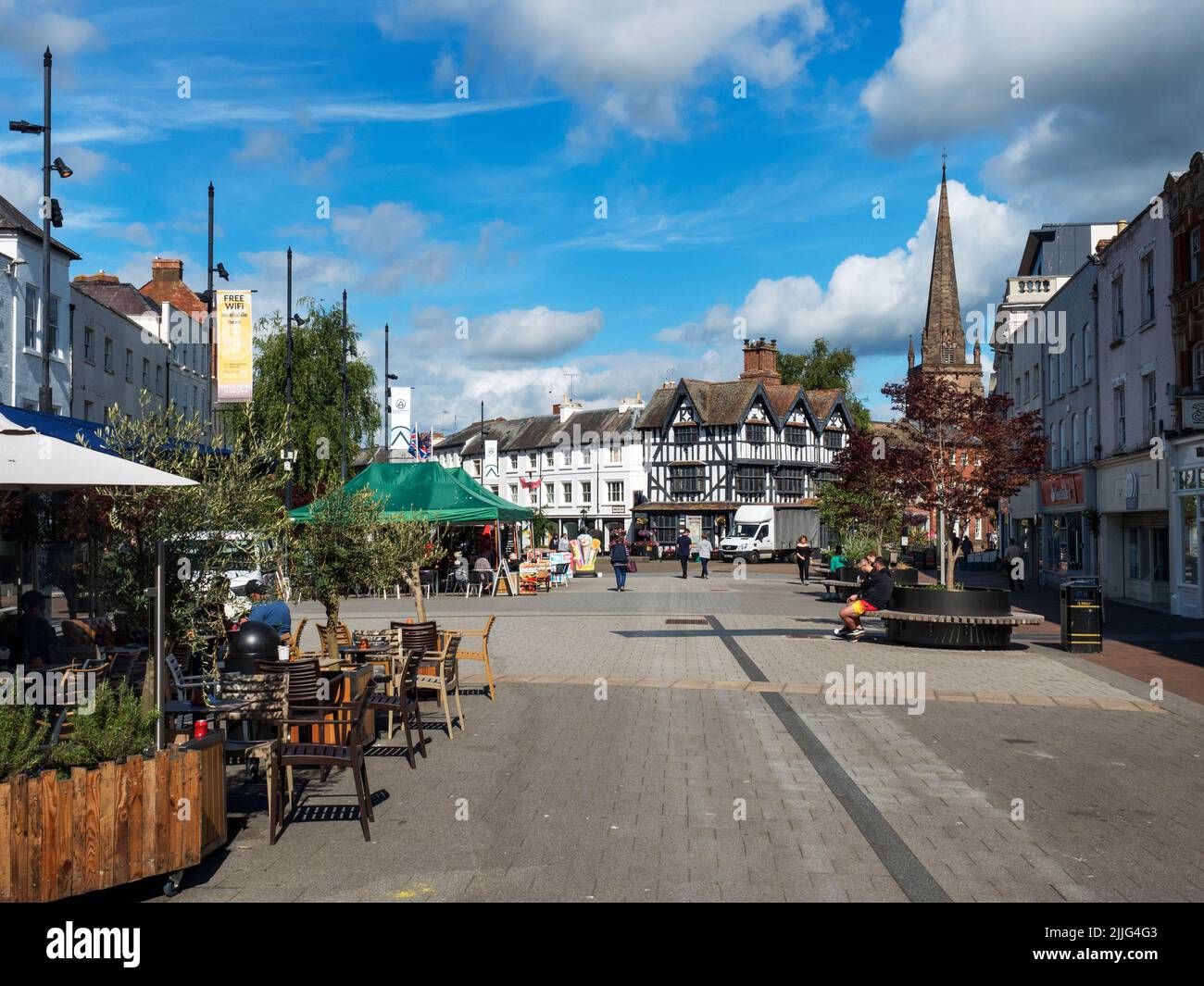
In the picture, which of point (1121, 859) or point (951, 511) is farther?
point (951, 511)

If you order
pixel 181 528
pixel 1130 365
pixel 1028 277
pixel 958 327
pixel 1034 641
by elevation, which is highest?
pixel 958 327

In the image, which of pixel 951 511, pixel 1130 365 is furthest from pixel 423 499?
pixel 1130 365

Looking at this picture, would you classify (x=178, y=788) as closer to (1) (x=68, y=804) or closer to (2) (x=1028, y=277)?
(1) (x=68, y=804)

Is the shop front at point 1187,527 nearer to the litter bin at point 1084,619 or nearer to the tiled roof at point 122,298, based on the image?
the litter bin at point 1084,619

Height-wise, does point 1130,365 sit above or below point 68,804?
above

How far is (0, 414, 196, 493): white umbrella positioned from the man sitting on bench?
1399cm

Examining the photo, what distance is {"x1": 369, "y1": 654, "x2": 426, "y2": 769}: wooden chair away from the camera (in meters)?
9.03

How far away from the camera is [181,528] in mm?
9664

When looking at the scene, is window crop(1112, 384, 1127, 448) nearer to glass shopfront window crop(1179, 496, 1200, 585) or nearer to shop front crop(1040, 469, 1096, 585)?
shop front crop(1040, 469, 1096, 585)

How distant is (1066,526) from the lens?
119 ft

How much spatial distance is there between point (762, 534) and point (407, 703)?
54.2 m

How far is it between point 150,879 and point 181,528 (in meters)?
4.24

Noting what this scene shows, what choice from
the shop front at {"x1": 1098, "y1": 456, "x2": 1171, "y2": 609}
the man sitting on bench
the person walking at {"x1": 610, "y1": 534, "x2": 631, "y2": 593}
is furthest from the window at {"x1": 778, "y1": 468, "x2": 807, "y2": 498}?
the man sitting on bench
